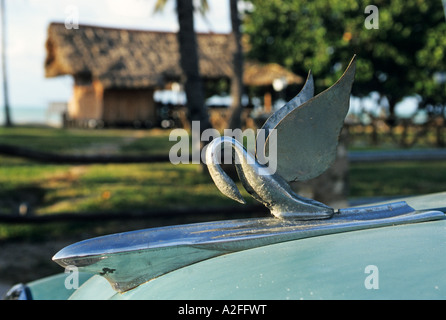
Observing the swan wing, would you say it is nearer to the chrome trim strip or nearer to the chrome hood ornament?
the chrome hood ornament

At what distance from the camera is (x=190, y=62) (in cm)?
769

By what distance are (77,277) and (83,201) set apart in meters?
5.48

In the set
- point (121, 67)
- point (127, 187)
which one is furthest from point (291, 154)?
point (121, 67)

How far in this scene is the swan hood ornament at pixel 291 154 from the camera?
3.77 feet

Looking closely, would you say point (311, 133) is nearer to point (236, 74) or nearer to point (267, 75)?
point (236, 74)

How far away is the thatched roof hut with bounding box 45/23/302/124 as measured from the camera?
82.0ft

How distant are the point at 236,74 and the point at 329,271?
10.4 m

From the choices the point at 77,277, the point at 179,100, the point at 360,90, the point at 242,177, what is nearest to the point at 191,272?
the point at 242,177

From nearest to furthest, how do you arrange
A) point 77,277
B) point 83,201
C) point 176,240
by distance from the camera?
1. point 176,240
2. point 77,277
3. point 83,201

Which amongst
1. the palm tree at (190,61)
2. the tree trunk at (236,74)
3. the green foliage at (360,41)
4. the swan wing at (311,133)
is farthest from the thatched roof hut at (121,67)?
the swan wing at (311,133)

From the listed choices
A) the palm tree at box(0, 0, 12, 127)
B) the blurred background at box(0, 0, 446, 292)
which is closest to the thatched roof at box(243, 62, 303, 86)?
the blurred background at box(0, 0, 446, 292)

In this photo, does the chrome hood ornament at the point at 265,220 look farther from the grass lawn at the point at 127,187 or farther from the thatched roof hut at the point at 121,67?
the thatched roof hut at the point at 121,67

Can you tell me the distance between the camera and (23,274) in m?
4.62
